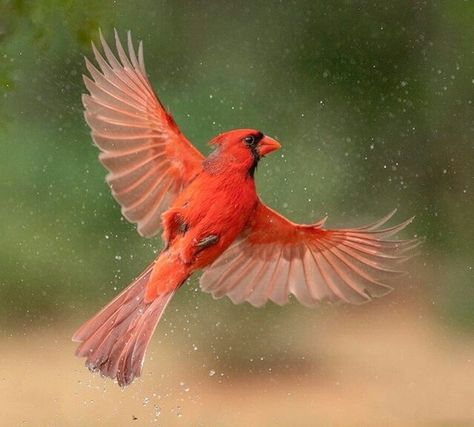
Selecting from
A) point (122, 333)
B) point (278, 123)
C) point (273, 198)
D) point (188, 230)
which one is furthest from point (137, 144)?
point (278, 123)

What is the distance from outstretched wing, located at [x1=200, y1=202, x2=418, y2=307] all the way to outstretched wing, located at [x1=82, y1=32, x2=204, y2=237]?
0.64 feet

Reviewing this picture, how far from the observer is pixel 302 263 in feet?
7.92

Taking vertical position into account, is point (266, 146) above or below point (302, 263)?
above

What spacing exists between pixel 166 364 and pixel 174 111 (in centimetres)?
85

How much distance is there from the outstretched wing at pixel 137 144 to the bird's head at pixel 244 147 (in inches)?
4.7

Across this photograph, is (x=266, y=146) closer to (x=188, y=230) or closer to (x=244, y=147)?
(x=244, y=147)

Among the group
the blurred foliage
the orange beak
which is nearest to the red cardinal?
the orange beak

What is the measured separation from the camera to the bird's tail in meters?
2.15

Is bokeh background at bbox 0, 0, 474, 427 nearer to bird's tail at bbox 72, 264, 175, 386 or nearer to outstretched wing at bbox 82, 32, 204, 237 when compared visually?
outstretched wing at bbox 82, 32, 204, 237

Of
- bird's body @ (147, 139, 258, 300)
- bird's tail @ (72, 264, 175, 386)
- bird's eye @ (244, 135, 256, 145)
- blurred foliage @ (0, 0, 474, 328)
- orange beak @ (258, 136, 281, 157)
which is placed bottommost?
bird's tail @ (72, 264, 175, 386)

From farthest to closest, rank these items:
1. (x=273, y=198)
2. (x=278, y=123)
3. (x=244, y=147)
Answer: (x=278, y=123) < (x=273, y=198) < (x=244, y=147)

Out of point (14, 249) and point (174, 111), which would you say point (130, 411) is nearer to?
point (14, 249)

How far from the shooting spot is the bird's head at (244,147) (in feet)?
7.00

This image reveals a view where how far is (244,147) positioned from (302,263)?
39 cm
